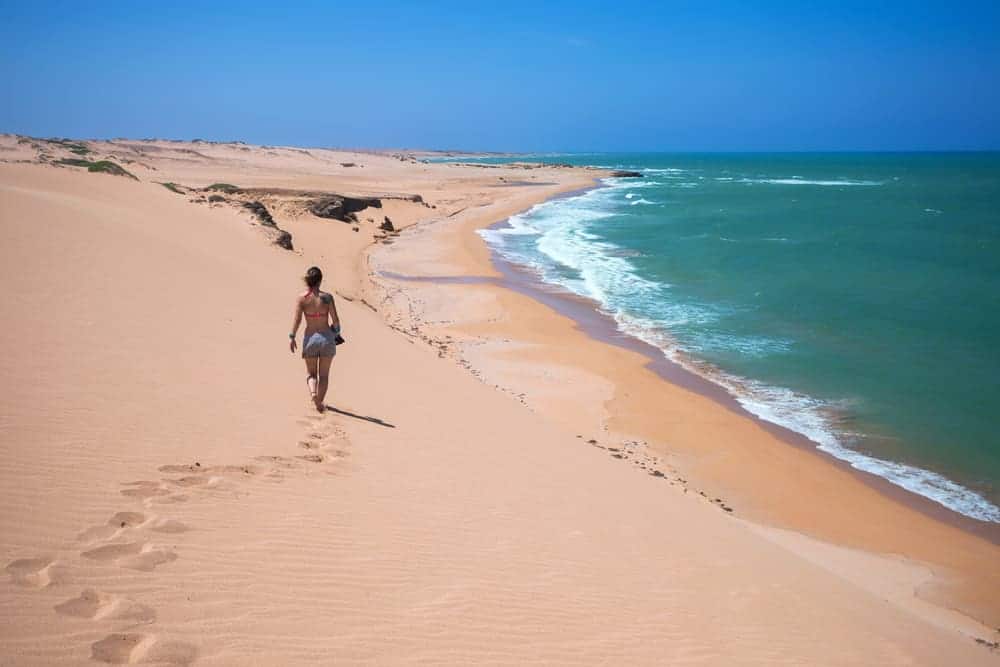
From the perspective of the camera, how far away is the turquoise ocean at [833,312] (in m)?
12.4

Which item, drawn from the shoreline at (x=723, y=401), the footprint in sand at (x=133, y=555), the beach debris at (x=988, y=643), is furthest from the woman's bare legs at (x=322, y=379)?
the beach debris at (x=988, y=643)

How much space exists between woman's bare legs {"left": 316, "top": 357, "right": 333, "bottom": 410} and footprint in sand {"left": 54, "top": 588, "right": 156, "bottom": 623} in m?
4.40

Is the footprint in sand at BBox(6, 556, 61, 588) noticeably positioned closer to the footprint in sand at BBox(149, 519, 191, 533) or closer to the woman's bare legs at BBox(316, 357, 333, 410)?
the footprint in sand at BBox(149, 519, 191, 533)

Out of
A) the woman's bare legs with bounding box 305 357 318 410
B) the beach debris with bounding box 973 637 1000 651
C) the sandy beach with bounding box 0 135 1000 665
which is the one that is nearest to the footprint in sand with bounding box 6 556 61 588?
the sandy beach with bounding box 0 135 1000 665

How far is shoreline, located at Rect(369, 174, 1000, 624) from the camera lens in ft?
29.6

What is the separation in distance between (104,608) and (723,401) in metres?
12.4

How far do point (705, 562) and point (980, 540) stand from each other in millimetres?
5219

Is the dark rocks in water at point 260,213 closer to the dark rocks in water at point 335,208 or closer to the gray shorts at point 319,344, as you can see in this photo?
the dark rocks in water at point 335,208

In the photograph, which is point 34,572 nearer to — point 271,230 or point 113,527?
point 113,527

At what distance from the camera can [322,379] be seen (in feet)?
26.6

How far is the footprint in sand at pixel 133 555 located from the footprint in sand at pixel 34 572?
0.70ft

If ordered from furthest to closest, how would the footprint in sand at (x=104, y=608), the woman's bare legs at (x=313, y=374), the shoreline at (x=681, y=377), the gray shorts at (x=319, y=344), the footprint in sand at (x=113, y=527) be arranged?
the shoreline at (x=681, y=377)
the woman's bare legs at (x=313, y=374)
the gray shorts at (x=319, y=344)
the footprint in sand at (x=113, y=527)
the footprint in sand at (x=104, y=608)

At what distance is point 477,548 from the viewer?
5.48m

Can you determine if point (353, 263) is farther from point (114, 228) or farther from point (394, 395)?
point (394, 395)
